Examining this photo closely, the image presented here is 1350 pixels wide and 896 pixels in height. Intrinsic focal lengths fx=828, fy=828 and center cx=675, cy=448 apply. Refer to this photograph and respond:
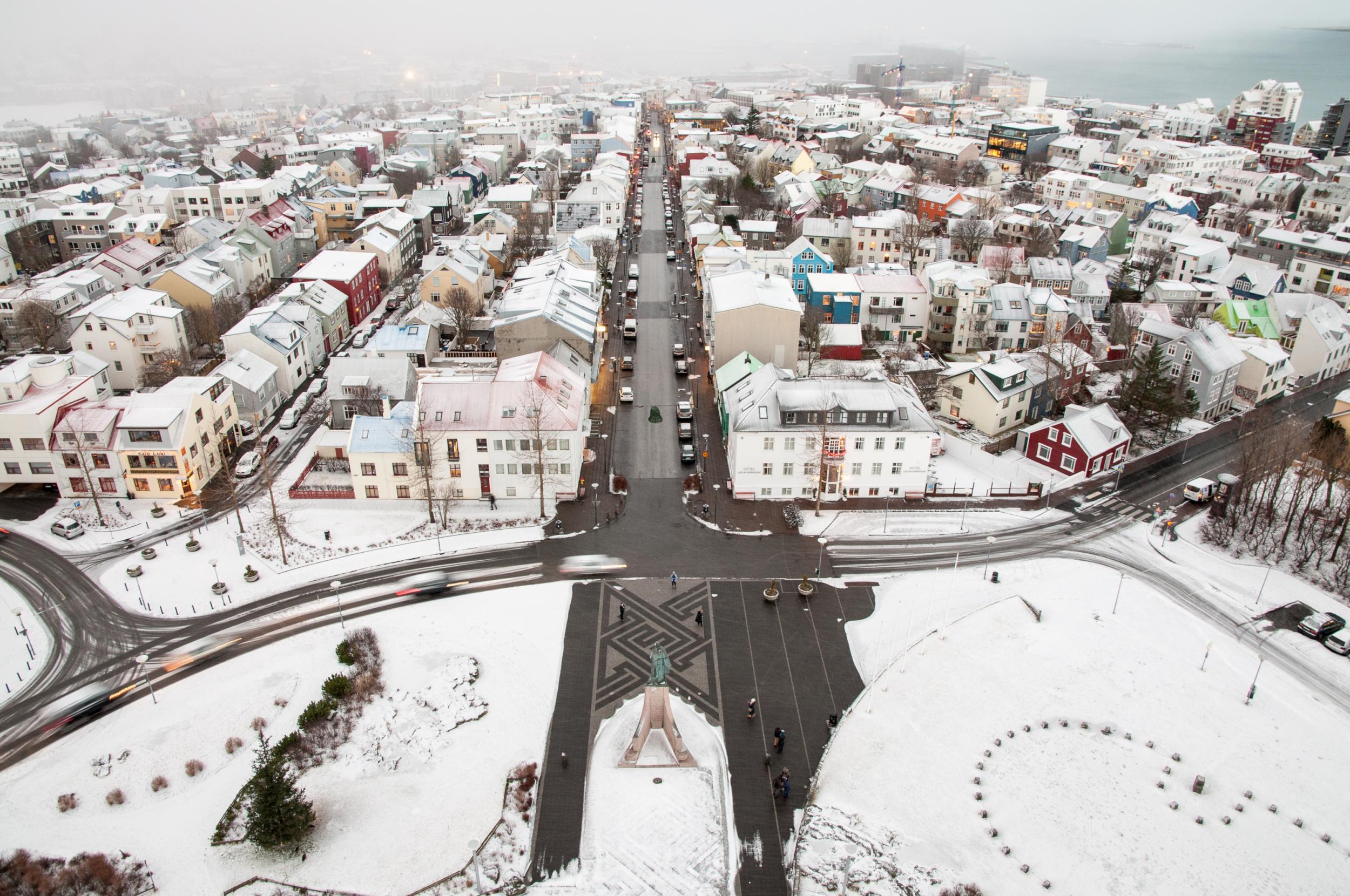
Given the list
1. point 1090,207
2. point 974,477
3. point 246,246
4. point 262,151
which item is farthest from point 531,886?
point 262,151

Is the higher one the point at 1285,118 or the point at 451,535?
the point at 1285,118

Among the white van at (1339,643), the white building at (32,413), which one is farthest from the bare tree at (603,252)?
the white van at (1339,643)

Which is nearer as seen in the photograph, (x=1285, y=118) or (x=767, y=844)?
(x=767, y=844)

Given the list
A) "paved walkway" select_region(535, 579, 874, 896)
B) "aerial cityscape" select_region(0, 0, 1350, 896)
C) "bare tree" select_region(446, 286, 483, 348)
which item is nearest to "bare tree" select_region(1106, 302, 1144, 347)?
"aerial cityscape" select_region(0, 0, 1350, 896)

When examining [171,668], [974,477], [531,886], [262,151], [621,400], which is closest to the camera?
[531,886]

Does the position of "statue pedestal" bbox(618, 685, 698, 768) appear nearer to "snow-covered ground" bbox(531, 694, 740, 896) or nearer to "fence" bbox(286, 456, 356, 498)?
"snow-covered ground" bbox(531, 694, 740, 896)

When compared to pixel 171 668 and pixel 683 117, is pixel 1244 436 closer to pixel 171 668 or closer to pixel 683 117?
pixel 171 668
